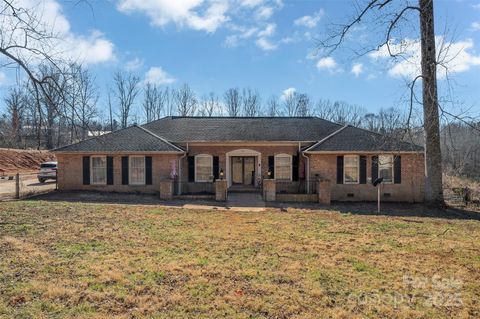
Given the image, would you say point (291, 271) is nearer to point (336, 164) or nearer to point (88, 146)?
point (336, 164)

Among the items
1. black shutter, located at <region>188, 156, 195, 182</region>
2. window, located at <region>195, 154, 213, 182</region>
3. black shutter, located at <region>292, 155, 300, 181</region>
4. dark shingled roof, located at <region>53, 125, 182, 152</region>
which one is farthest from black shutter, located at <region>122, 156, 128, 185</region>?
black shutter, located at <region>292, 155, 300, 181</region>

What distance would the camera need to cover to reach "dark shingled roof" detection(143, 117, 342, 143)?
783 inches

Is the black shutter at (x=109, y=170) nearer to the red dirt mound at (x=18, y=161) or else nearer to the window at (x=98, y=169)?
the window at (x=98, y=169)

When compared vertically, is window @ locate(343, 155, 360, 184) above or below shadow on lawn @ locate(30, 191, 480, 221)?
above

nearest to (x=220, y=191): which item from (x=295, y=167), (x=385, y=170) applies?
(x=295, y=167)

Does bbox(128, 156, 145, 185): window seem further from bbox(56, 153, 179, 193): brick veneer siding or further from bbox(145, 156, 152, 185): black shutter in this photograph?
bbox(56, 153, 179, 193): brick veneer siding

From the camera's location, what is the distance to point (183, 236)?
866 centimetres

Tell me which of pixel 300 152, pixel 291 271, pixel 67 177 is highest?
pixel 300 152

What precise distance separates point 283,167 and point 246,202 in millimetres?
4355

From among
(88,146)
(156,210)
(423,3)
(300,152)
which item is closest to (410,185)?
(300,152)

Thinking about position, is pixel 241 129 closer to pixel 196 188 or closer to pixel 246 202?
pixel 196 188

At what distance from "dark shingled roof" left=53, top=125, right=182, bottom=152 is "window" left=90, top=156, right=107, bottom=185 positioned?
0.59m

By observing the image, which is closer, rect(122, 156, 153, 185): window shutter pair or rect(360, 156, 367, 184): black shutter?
rect(360, 156, 367, 184): black shutter

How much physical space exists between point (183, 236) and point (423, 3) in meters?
11.0
